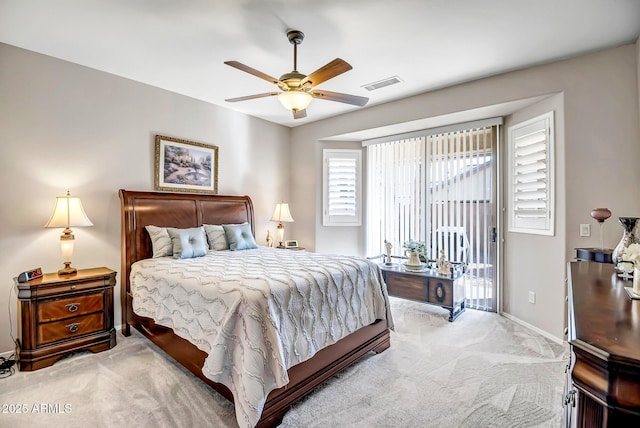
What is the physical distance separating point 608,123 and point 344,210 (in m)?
3.48

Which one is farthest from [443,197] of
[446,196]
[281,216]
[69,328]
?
[69,328]

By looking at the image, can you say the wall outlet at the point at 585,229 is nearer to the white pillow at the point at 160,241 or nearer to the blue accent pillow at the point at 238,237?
the blue accent pillow at the point at 238,237

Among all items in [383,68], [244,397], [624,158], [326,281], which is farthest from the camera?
[383,68]

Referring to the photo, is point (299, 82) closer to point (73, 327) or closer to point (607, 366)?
point (607, 366)

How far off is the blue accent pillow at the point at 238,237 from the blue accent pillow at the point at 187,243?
1.45 ft

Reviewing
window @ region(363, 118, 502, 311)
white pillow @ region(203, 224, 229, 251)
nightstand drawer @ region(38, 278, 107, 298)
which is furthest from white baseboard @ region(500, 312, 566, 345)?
nightstand drawer @ region(38, 278, 107, 298)

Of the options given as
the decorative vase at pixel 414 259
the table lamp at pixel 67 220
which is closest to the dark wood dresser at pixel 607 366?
the decorative vase at pixel 414 259

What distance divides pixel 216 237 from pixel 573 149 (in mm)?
4161

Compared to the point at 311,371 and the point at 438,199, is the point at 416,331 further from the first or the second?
the point at 438,199

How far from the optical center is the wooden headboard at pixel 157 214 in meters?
3.39

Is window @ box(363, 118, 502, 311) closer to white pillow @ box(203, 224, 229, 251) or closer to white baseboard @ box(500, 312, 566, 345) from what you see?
white baseboard @ box(500, 312, 566, 345)

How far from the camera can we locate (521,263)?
144 inches

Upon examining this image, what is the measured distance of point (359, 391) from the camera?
226 cm

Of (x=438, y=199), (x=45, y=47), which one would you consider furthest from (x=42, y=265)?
(x=438, y=199)
